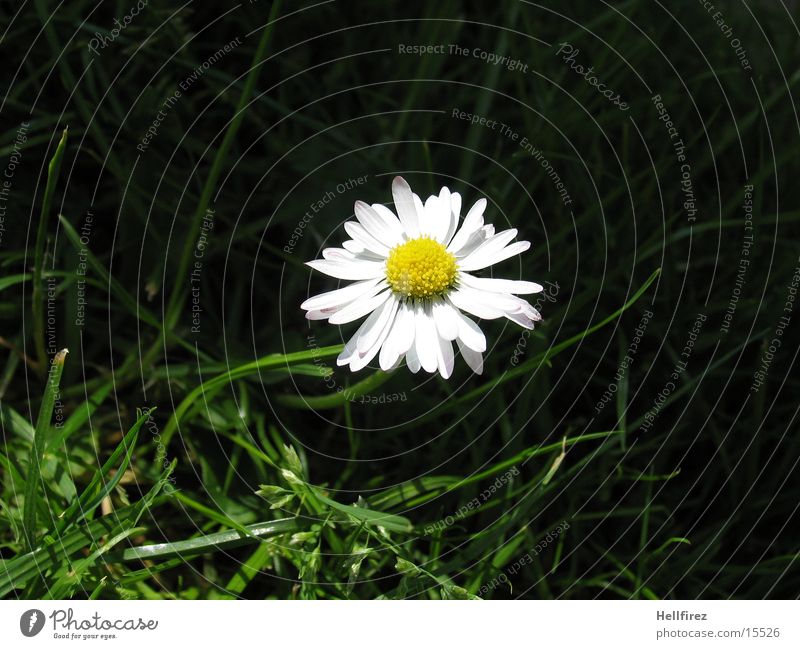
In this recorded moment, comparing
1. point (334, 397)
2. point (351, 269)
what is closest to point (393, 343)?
point (351, 269)

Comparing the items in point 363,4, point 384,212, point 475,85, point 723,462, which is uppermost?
point 363,4

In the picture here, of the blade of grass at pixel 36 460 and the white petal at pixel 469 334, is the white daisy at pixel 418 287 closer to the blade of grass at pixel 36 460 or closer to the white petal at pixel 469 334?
the white petal at pixel 469 334

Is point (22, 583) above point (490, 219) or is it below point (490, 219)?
below

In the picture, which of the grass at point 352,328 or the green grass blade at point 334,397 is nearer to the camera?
the green grass blade at point 334,397

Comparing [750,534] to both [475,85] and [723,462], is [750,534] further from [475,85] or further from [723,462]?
[475,85]

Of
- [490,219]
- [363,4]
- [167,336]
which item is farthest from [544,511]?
[363,4]

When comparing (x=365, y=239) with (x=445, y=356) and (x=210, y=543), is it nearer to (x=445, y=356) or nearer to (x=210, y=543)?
(x=445, y=356)
